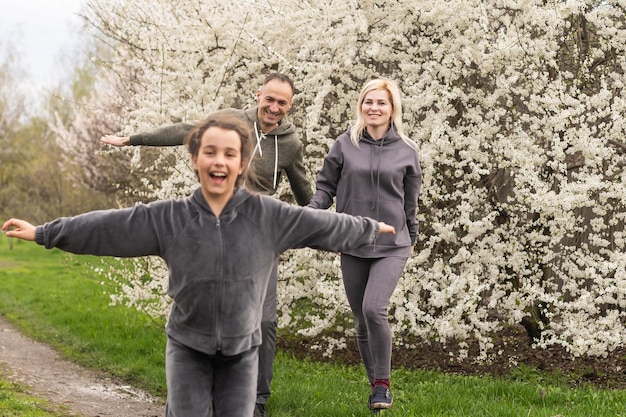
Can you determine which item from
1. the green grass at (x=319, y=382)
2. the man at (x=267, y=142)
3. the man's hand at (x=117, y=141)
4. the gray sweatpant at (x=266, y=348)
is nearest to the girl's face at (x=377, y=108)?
the man at (x=267, y=142)

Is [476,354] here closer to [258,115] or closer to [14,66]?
[258,115]

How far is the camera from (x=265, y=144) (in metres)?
4.96

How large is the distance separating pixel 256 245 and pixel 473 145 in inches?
143

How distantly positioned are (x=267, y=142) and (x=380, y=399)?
1.65 m

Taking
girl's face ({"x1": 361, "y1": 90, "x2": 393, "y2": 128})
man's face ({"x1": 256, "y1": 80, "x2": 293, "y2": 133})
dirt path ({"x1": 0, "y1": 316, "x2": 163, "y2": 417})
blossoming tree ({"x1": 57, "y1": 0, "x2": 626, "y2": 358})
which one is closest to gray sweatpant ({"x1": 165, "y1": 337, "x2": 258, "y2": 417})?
man's face ({"x1": 256, "y1": 80, "x2": 293, "y2": 133})

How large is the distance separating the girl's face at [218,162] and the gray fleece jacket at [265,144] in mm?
1662

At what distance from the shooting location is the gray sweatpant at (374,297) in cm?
479

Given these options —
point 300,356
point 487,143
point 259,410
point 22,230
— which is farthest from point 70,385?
point 22,230

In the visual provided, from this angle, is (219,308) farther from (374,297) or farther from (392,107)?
(392,107)

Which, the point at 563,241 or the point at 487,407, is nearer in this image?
the point at 487,407

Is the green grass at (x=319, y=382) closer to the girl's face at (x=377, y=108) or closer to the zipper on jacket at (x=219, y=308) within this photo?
the girl's face at (x=377, y=108)

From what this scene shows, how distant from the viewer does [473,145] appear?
6406 mm

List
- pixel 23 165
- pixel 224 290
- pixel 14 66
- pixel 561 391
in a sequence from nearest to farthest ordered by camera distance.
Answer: pixel 224 290
pixel 561 391
pixel 23 165
pixel 14 66

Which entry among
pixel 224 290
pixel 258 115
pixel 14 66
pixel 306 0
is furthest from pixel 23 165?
pixel 224 290
